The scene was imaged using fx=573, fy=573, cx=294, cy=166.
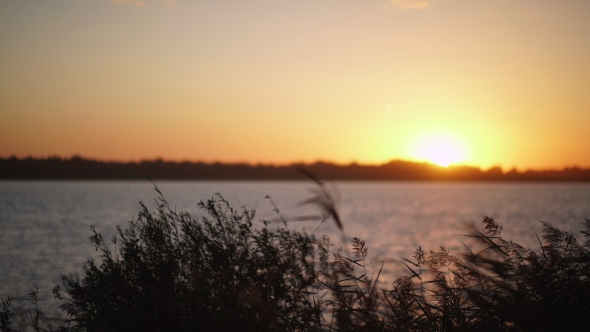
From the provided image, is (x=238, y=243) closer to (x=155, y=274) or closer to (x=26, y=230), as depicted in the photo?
(x=155, y=274)

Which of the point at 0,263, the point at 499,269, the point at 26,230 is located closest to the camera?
the point at 499,269

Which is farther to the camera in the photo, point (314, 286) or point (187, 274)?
point (187, 274)

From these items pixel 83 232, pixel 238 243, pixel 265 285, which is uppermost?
pixel 238 243

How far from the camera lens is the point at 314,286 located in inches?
309

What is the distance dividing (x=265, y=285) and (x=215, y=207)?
159 centimetres

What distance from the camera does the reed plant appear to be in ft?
17.4

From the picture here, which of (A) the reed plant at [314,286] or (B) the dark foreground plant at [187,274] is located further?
(B) the dark foreground plant at [187,274]

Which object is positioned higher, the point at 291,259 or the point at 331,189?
the point at 331,189

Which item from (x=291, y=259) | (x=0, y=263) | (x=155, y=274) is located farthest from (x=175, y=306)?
(x=0, y=263)

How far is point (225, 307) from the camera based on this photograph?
6.41 m

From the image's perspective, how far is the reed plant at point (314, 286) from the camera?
17.4ft

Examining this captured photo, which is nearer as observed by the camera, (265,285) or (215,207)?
(265,285)

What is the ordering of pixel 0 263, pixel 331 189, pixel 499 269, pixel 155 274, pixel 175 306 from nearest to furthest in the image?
pixel 331 189
pixel 499 269
pixel 175 306
pixel 155 274
pixel 0 263

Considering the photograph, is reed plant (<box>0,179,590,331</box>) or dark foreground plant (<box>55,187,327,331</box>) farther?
dark foreground plant (<box>55,187,327,331</box>)
